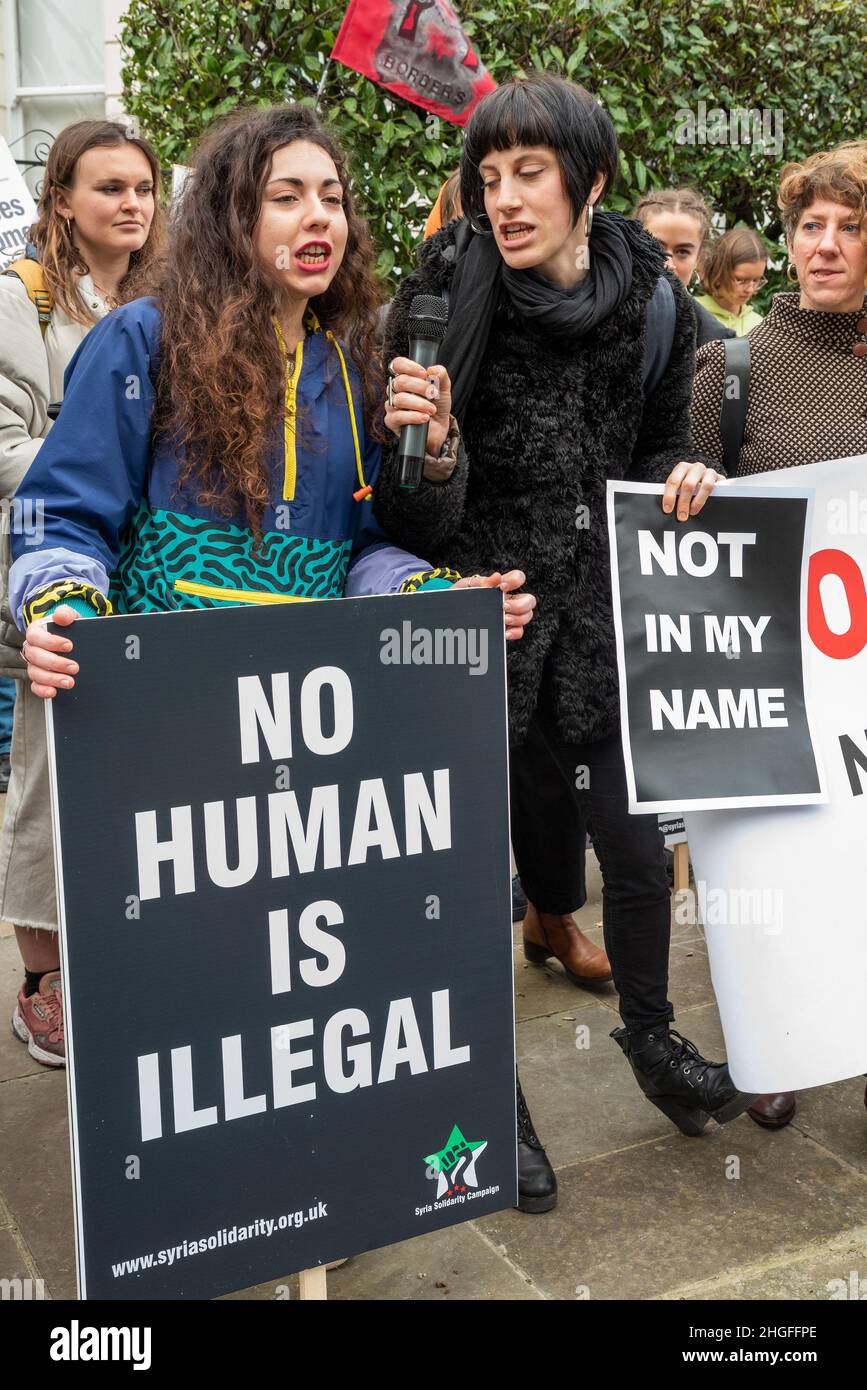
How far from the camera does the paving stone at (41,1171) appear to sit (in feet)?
9.10

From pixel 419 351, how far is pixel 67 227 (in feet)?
5.29

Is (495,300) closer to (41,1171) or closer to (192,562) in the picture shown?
(192,562)

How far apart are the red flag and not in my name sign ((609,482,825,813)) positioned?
304cm

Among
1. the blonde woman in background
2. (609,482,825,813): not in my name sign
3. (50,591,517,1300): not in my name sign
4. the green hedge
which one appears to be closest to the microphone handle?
(50,591,517,1300): not in my name sign

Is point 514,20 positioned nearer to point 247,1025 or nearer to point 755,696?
point 755,696

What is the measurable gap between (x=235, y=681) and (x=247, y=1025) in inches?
21.1

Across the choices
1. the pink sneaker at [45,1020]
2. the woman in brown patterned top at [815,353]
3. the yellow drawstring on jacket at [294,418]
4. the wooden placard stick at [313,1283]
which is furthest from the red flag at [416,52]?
the wooden placard stick at [313,1283]

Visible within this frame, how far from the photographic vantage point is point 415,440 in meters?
2.35

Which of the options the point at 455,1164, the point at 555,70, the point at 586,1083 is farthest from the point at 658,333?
the point at 555,70

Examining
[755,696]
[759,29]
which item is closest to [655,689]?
[755,696]

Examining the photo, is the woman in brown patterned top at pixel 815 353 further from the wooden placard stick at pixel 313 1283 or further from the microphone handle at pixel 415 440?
the wooden placard stick at pixel 313 1283

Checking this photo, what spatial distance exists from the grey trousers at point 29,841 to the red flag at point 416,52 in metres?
3.12

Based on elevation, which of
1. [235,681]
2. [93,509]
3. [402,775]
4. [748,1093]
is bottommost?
[748,1093]

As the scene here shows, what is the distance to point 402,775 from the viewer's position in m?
2.30
